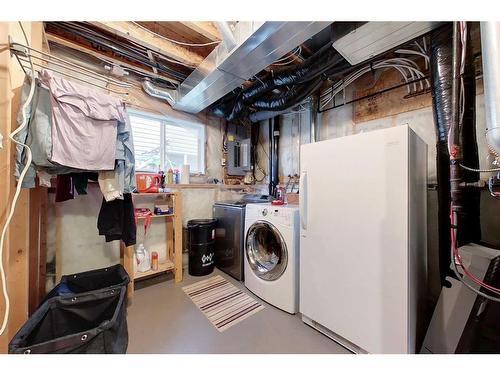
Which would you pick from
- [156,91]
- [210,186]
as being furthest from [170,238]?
[156,91]

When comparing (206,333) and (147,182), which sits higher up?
(147,182)

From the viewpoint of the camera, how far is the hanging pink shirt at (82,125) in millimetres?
1168

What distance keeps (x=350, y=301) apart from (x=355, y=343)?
0.84 feet

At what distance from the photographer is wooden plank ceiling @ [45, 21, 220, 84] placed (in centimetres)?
164

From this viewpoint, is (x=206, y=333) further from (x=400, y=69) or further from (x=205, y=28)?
(x=400, y=69)

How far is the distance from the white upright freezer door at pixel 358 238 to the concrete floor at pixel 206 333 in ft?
0.56

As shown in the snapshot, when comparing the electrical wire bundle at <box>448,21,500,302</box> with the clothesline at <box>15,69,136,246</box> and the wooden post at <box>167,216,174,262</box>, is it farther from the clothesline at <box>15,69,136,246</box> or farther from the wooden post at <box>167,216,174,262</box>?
the wooden post at <box>167,216,174,262</box>

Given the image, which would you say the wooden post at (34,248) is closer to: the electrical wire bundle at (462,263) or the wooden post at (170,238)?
the wooden post at (170,238)

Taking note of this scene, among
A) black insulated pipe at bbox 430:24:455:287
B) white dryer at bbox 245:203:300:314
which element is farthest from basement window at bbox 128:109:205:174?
black insulated pipe at bbox 430:24:455:287

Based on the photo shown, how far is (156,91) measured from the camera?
2.32 meters

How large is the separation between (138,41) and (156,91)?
2.16 feet

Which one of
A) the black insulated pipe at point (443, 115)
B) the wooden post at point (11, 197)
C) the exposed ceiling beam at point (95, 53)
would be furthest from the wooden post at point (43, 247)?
the black insulated pipe at point (443, 115)
